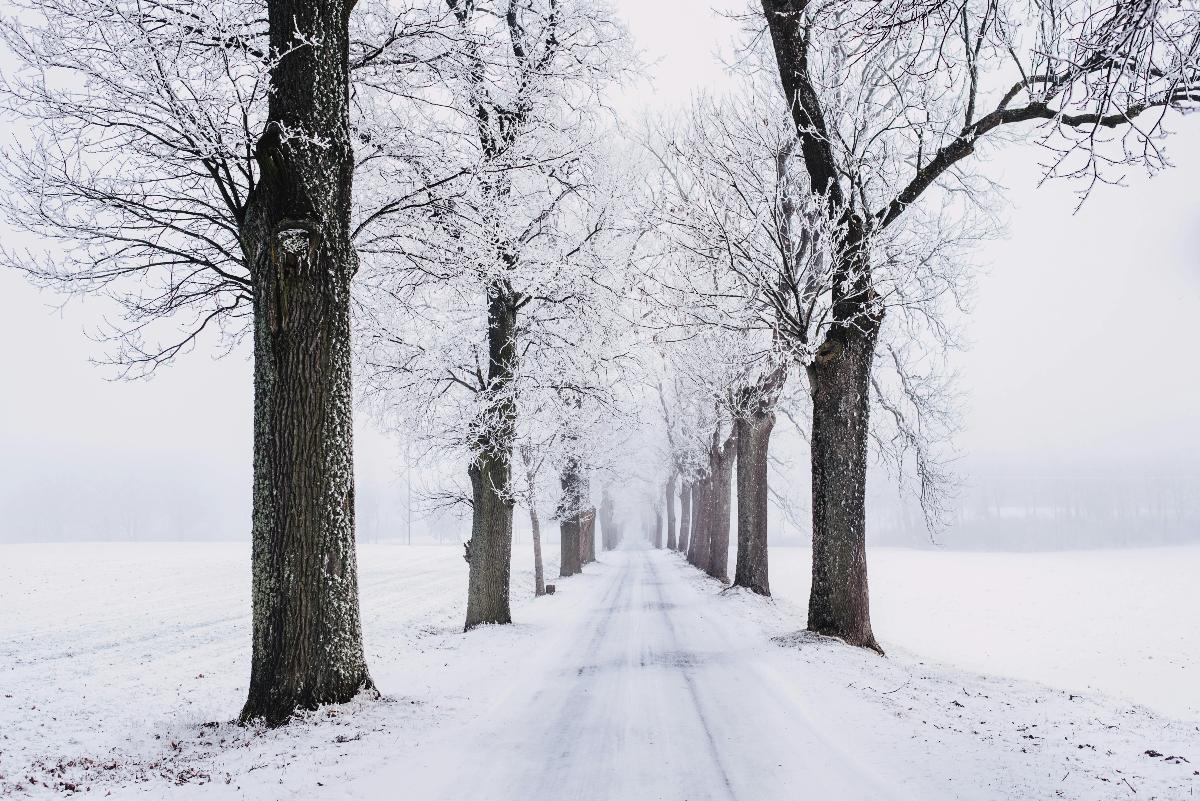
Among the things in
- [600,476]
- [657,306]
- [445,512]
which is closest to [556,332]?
[657,306]

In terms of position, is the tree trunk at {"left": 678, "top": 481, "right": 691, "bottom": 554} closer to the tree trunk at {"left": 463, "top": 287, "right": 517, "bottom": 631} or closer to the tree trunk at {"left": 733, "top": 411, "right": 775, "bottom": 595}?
the tree trunk at {"left": 733, "top": 411, "right": 775, "bottom": 595}

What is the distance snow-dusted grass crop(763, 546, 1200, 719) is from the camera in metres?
12.4

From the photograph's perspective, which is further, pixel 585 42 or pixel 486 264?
pixel 585 42

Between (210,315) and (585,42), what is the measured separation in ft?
22.3

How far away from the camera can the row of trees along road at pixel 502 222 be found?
18.2 ft

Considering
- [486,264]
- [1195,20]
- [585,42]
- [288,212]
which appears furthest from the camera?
[585,42]

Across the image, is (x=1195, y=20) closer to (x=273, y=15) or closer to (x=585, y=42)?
(x=273, y=15)

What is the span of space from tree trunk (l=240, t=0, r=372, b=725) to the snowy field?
493mm

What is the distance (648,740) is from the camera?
16.8ft

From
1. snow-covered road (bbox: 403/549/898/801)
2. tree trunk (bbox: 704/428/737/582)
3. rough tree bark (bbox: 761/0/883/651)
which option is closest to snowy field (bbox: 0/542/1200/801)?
snow-covered road (bbox: 403/549/898/801)

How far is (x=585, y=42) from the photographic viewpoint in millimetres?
9961

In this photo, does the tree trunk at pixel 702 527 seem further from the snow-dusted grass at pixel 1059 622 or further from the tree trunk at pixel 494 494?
the tree trunk at pixel 494 494

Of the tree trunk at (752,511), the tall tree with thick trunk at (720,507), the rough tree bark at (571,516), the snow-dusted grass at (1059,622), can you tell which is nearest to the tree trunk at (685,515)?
the snow-dusted grass at (1059,622)

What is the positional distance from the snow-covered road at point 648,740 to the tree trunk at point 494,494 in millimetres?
3314
